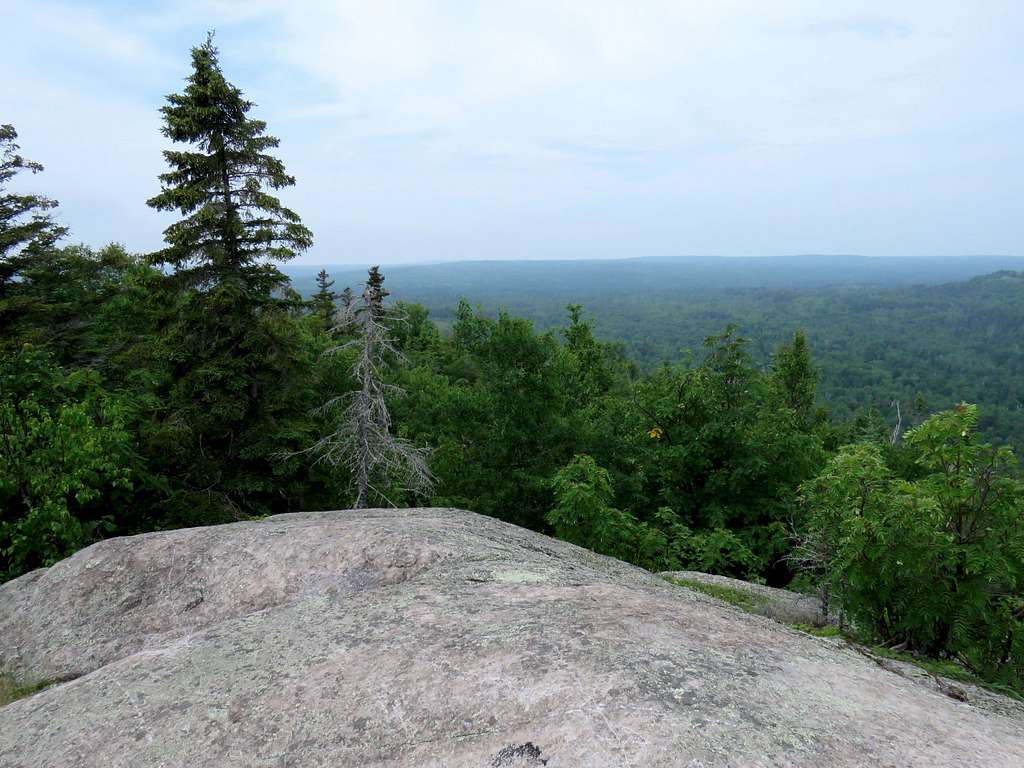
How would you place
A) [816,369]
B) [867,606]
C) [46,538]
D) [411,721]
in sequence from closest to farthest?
[411,721] → [867,606] → [46,538] → [816,369]

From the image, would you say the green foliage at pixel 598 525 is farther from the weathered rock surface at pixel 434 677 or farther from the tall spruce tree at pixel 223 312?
the tall spruce tree at pixel 223 312

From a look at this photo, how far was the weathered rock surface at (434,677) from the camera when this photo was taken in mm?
3381

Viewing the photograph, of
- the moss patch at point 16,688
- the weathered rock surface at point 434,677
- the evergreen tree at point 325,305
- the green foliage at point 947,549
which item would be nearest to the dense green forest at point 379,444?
the green foliage at point 947,549

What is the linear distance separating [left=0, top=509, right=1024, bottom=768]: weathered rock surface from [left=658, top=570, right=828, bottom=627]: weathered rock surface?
109 inches

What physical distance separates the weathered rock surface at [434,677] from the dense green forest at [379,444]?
200 cm

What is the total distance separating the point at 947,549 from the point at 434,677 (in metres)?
5.23

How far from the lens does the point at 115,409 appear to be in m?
10.9

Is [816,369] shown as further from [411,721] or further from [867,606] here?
[411,721]

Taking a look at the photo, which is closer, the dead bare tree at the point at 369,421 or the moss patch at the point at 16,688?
the moss patch at the point at 16,688

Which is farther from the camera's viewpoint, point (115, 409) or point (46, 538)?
point (115, 409)

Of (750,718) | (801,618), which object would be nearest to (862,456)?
(801,618)

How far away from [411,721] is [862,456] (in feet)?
18.4

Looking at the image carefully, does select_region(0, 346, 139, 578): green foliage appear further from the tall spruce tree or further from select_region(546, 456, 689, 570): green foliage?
select_region(546, 456, 689, 570): green foliage

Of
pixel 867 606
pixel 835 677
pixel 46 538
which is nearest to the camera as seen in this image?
pixel 835 677
